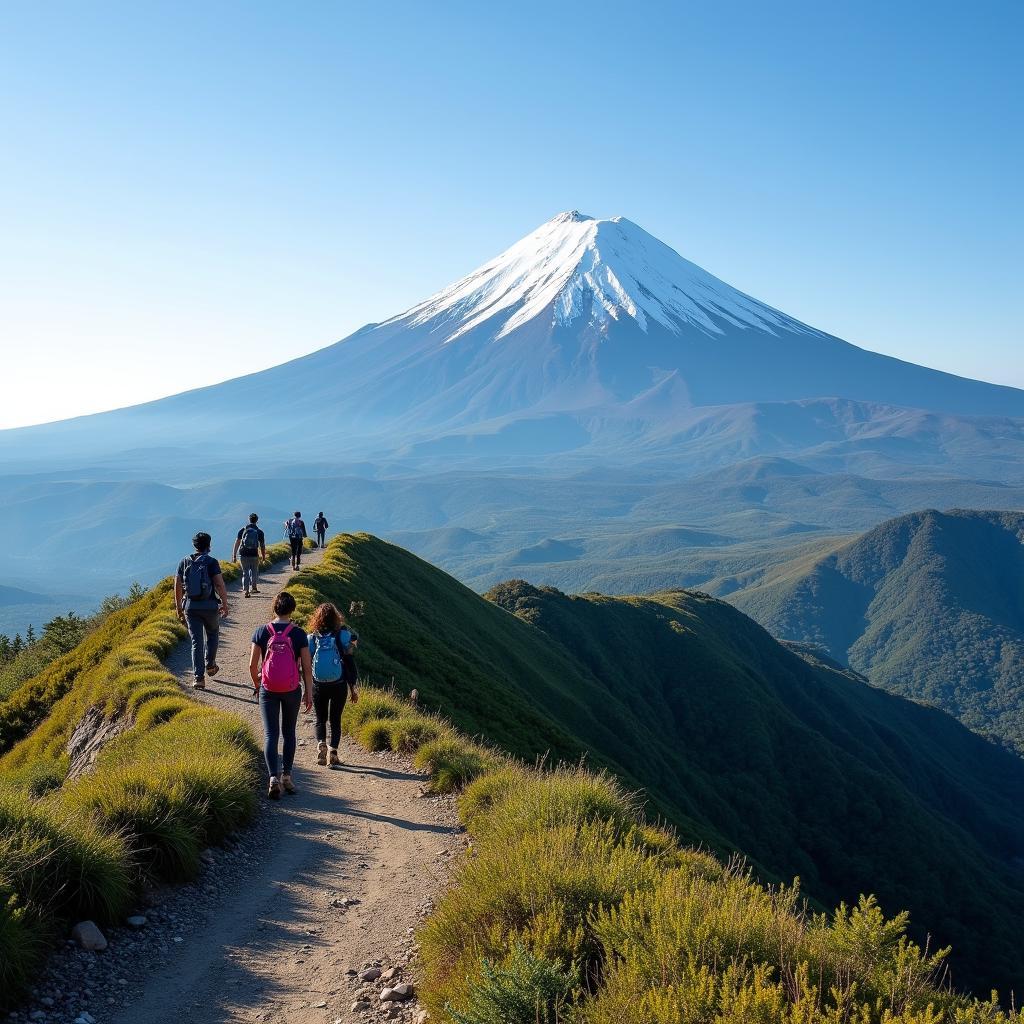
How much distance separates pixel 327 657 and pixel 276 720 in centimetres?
128

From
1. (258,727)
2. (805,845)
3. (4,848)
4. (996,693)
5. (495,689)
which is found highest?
(4,848)

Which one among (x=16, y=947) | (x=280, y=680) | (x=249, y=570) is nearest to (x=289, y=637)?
(x=280, y=680)

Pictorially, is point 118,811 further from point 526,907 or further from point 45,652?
point 45,652

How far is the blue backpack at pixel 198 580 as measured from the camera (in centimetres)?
1495

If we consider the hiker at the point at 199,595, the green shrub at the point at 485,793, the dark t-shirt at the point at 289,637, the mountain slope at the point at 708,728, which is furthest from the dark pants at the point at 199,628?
the green shrub at the point at 485,793

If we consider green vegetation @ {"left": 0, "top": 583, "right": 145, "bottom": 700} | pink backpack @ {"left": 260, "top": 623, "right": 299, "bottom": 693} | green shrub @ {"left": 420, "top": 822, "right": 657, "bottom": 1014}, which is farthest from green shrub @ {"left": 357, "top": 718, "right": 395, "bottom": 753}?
green vegetation @ {"left": 0, "top": 583, "right": 145, "bottom": 700}

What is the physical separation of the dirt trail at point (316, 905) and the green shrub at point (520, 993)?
1.12 metres

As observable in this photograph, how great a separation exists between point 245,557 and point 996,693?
194 meters

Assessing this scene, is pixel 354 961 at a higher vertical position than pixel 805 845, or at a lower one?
higher

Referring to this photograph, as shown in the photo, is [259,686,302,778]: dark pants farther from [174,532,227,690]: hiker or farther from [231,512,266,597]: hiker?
[231,512,266,597]: hiker

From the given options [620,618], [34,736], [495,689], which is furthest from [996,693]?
[34,736]

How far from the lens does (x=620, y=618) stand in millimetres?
78312

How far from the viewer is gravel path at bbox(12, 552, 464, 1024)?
5.74 m

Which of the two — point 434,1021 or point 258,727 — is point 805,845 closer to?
point 258,727
